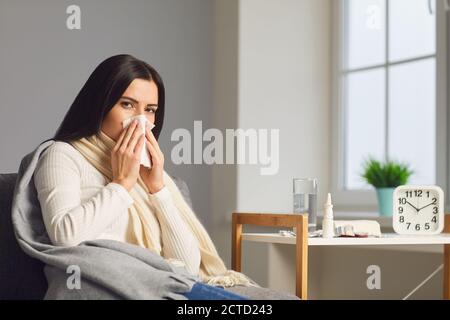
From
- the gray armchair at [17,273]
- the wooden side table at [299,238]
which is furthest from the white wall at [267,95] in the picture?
the gray armchair at [17,273]

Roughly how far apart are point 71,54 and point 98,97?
2.09 feet

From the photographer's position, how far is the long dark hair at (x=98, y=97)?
66.1 inches

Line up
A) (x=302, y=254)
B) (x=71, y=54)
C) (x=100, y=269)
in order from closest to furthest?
(x=100, y=269) < (x=302, y=254) < (x=71, y=54)

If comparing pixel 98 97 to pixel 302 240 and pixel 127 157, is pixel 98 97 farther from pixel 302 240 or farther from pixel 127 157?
pixel 302 240

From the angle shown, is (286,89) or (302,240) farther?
(286,89)

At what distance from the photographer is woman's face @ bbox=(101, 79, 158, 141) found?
1686 mm

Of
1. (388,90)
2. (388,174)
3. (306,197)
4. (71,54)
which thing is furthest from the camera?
(388,90)

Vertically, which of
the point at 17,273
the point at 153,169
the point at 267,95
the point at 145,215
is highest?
the point at 267,95

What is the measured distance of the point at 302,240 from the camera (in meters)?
1.71

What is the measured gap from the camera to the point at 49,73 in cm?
225

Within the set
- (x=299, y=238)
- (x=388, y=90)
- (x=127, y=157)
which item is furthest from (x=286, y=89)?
(x=127, y=157)

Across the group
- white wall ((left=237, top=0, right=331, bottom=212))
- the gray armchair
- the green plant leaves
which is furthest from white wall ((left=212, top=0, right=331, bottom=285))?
the gray armchair

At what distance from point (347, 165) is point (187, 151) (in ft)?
2.05

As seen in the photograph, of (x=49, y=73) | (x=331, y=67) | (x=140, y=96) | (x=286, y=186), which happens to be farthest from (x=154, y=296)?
(x=331, y=67)
